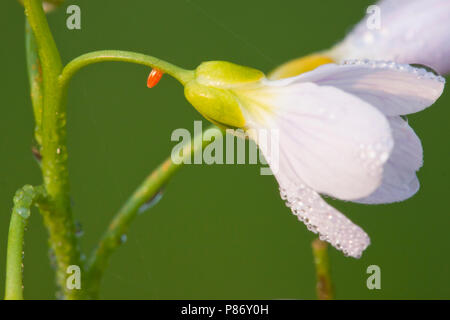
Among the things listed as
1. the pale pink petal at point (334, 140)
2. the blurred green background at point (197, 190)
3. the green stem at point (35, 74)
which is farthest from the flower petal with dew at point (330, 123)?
the blurred green background at point (197, 190)

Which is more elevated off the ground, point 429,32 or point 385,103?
point 429,32

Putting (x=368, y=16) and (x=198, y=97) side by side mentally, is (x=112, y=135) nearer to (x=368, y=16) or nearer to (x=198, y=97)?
(x=368, y=16)

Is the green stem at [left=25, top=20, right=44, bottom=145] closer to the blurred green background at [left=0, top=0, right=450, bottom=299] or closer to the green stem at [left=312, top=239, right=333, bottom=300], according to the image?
the green stem at [left=312, top=239, right=333, bottom=300]

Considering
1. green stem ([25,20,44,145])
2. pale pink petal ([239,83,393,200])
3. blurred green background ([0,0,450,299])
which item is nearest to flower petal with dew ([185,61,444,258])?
pale pink petal ([239,83,393,200])

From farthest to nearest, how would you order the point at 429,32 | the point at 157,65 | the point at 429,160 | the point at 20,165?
the point at 429,160
the point at 20,165
the point at 429,32
the point at 157,65

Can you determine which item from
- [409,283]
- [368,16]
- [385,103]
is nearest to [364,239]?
[385,103]

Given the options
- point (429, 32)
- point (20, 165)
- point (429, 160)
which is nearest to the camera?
point (429, 32)
